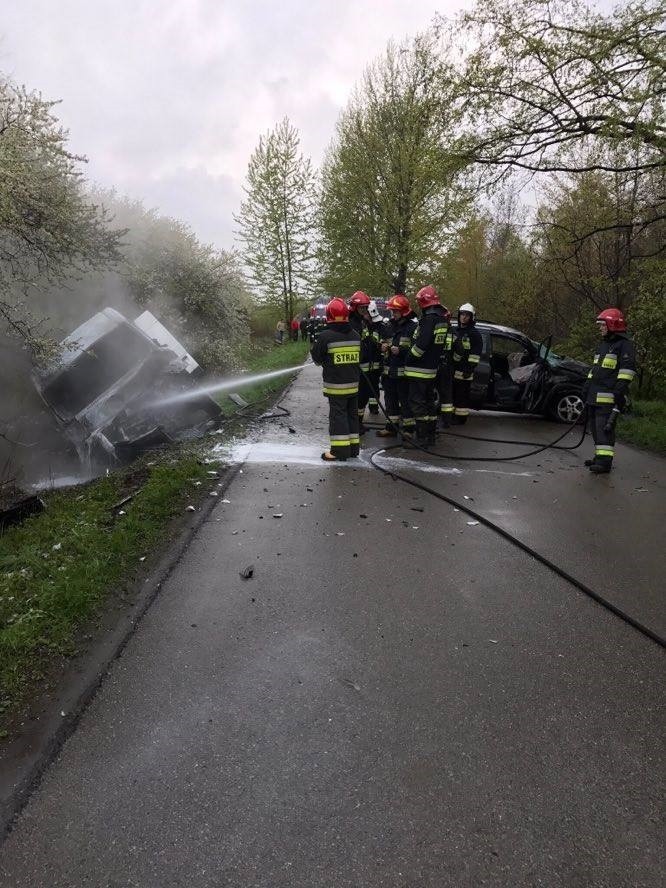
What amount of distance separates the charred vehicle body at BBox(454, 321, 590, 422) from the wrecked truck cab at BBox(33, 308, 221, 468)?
4.73m

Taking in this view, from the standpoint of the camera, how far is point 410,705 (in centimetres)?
252

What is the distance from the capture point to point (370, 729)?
2.36 metres

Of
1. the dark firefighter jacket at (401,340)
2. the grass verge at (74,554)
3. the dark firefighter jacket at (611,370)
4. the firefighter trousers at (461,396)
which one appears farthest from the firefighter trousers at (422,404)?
the grass verge at (74,554)

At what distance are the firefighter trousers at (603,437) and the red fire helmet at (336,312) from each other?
342cm

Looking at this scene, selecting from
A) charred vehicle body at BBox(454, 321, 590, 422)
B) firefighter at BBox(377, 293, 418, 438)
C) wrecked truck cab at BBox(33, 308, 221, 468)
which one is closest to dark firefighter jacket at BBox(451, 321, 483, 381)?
charred vehicle body at BBox(454, 321, 590, 422)

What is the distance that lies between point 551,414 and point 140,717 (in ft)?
29.2

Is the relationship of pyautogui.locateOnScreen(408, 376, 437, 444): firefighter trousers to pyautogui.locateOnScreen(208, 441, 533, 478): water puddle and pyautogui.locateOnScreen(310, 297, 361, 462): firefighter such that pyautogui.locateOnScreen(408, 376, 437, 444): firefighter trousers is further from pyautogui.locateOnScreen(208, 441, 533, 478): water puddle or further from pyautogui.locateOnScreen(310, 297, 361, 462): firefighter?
pyautogui.locateOnScreen(310, 297, 361, 462): firefighter

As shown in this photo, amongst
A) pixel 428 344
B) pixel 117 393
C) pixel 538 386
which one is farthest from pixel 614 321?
pixel 117 393

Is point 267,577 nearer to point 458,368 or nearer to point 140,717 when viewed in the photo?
point 140,717

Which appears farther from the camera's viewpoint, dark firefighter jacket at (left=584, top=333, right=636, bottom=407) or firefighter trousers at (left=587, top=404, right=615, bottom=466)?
firefighter trousers at (left=587, top=404, right=615, bottom=466)

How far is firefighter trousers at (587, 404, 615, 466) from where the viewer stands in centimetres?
664

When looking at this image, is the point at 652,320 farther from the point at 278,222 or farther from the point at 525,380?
the point at 278,222

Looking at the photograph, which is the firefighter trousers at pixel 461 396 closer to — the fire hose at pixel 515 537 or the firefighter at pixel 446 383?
the firefighter at pixel 446 383

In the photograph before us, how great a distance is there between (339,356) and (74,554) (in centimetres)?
379
